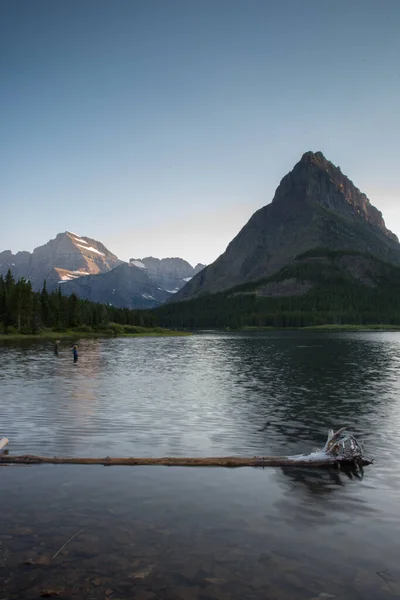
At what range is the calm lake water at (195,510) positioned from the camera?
548 inches

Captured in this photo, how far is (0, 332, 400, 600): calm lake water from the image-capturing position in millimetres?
13914

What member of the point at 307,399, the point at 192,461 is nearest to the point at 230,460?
the point at 192,461

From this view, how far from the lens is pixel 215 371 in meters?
81.8

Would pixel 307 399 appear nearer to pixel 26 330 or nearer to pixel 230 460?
pixel 230 460

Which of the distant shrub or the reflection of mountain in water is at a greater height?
the distant shrub

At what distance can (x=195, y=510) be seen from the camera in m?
19.6

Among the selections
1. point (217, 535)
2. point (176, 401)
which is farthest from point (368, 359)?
point (217, 535)

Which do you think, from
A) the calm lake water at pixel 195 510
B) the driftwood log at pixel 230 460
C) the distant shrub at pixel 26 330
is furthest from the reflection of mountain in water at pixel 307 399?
the distant shrub at pixel 26 330

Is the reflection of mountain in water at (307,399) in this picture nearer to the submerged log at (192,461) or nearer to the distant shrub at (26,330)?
the submerged log at (192,461)

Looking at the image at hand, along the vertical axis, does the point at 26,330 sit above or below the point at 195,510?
above

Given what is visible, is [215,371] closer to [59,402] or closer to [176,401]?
[176,401]

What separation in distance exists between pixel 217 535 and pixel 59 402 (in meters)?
33.5

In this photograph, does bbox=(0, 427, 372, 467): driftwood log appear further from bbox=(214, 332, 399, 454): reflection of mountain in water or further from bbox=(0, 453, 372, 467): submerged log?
bbox=(214, 332, 399, 454): reflection of mountain in water

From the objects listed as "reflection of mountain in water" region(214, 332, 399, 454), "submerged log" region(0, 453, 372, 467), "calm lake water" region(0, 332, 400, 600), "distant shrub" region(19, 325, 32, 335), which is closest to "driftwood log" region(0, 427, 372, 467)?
"submerged log" region(0, 453, 372, 467)
